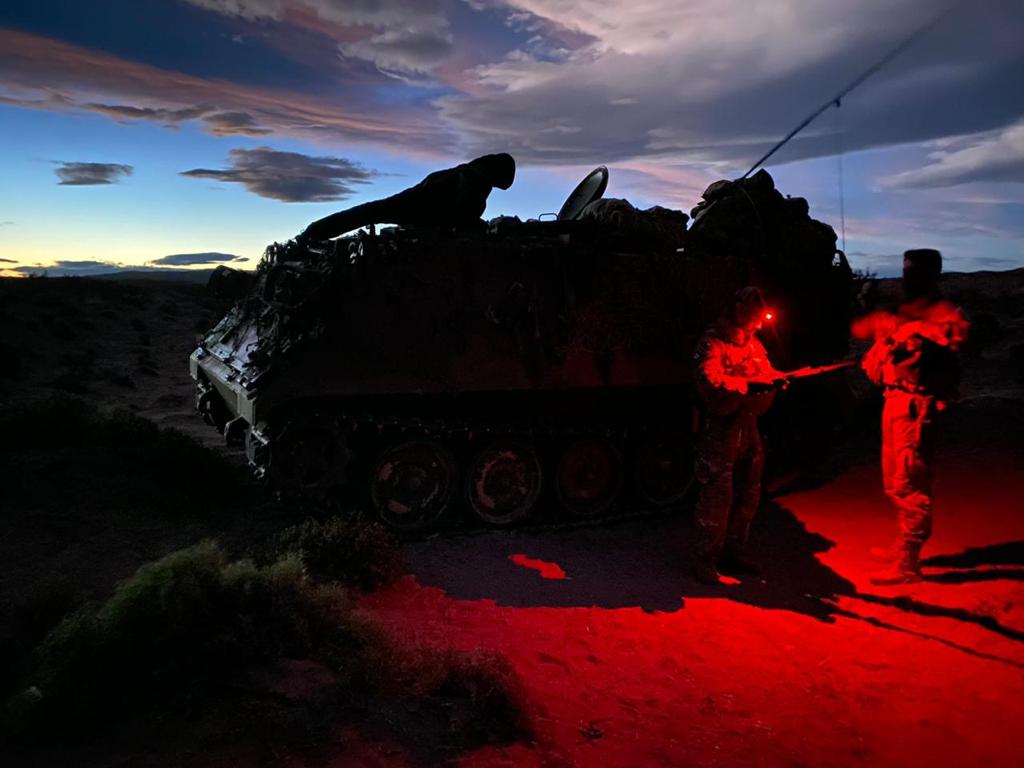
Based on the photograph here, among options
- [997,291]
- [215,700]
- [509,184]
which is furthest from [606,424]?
[997,291]

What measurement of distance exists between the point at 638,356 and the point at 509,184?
2658mm

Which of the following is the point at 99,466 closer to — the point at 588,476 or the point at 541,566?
the point at 541,566

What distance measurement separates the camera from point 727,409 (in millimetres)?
6316

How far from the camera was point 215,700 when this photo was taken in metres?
3.77

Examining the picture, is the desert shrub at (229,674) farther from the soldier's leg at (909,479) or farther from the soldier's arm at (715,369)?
the soldier's leg at (909,479)

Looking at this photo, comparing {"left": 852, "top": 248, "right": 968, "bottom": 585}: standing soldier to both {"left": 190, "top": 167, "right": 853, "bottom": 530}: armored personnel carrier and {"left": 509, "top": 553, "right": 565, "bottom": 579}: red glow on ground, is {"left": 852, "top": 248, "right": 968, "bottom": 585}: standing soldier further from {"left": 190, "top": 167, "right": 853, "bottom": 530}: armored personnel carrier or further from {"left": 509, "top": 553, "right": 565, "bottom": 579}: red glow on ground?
Result: {"left": 509, "top": 553, "right": 565, "bottom": 579}: red glow on ground

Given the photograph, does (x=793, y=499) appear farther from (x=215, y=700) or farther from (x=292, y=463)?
(x=215, y=700)

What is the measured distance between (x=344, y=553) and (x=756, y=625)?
343cm

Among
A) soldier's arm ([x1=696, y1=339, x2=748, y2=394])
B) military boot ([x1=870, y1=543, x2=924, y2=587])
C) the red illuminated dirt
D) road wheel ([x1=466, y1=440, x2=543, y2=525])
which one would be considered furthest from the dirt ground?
soldier's arm ([x1=696, y1=339, x2=748, y2=394])

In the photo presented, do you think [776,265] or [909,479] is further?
[776,265]

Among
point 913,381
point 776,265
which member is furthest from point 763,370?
point 776,265

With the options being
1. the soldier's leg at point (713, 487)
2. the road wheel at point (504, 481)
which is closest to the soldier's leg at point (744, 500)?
the soldier's leg at point (713, 487)

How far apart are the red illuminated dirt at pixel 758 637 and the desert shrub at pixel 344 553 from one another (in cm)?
22

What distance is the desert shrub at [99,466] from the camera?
7527mm
